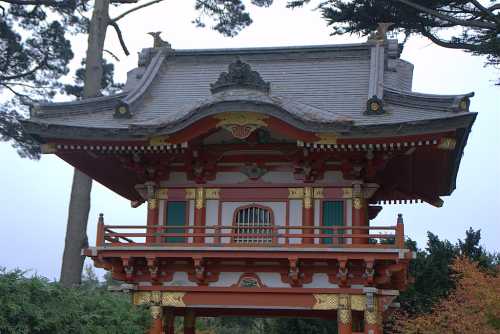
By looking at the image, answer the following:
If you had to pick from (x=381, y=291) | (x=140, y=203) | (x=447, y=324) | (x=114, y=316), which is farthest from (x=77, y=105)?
(x=447, y=324)

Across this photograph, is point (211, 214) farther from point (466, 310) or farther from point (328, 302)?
point (466, 310)

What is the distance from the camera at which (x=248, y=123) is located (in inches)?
635

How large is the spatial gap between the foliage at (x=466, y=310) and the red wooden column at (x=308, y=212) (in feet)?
28.3

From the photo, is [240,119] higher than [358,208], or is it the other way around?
[240,119]

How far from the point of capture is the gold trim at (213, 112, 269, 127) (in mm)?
16016

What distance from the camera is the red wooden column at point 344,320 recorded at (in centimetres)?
1585

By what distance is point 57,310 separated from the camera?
15.5m

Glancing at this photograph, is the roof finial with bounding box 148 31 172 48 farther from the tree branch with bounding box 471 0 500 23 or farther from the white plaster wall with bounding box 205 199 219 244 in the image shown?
the tree branch with bounding box 471 0 500 23

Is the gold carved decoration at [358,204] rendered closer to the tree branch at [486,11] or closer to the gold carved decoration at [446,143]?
the gold carved decoration at [446,143]

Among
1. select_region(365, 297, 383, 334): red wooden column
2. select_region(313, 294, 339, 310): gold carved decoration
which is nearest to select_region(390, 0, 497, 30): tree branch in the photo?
select_region(365, 297, 383, 334): red wooden column

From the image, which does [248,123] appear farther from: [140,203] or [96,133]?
[140,203]

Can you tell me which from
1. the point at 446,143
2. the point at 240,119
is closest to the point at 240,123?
the point at 240,119

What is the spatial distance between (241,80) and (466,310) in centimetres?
1288

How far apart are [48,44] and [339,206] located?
54.5 feet
